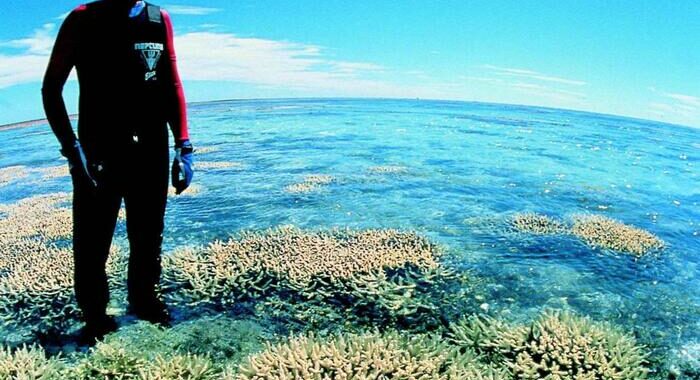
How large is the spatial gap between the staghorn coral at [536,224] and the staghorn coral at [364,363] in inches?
249

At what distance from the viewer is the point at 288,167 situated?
64.1 feet

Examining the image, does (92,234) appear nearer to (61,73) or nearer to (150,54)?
(61,73)

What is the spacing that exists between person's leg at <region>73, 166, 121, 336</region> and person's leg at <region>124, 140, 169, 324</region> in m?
0.21

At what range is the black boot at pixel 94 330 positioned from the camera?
4866 mm

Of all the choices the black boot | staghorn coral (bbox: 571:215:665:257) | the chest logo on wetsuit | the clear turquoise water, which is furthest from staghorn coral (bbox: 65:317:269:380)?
staghorn coral (bbox: 571:215:665:257)

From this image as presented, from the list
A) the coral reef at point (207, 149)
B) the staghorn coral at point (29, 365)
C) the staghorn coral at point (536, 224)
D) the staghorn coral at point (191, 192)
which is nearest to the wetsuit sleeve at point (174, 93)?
the staghorn coral at point (29, 365)

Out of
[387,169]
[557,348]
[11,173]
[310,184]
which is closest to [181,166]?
[557,348]

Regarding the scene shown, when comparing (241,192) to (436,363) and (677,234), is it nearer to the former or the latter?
(436,363)

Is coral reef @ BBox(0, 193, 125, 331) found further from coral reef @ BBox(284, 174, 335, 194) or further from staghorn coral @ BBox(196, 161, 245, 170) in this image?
staghorn coral @ BBox(196, 161, 245, 170)

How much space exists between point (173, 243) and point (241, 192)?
17.8 ft

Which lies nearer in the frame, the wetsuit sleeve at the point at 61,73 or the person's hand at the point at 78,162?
the wetsuit sleeve at the point at 61,73

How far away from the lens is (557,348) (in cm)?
456

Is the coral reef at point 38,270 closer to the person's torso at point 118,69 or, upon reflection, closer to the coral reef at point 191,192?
the person's torso at point 118,69

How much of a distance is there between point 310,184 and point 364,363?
11.2 meters
